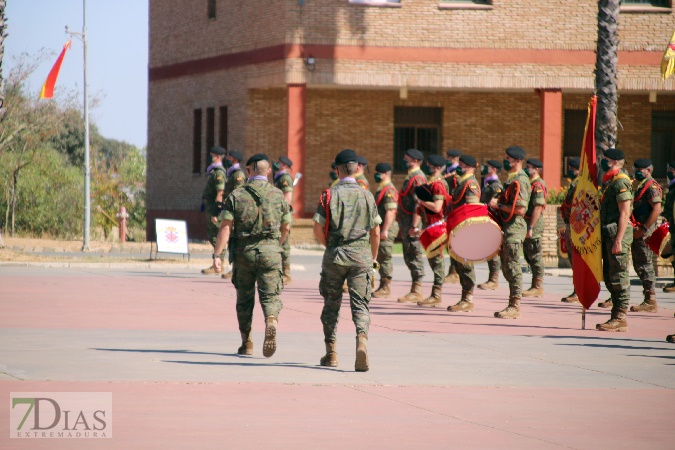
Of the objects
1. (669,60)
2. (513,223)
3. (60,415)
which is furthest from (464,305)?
(669,60)

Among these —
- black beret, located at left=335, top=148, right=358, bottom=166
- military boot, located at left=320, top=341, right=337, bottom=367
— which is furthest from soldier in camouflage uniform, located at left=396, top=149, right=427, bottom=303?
military boot, located at left=320, top=341, right=337, bottom=367

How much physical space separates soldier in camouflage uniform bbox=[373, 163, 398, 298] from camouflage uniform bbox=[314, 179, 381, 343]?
222 inches

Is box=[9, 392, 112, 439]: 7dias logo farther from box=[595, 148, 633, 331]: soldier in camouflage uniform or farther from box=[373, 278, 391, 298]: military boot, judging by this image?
box=[373, 278, 391, 298]: military boot

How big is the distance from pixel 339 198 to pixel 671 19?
27.2 m

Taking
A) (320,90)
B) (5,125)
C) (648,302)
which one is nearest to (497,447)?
(648,302)

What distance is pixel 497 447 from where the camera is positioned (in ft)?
27.6

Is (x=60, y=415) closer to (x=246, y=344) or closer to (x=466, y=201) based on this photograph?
(x=246, y=344)

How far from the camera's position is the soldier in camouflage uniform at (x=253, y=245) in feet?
41.8

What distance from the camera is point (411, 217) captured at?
1930 centimetres

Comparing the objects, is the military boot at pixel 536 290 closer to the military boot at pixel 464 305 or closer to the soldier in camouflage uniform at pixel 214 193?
the military boot at pixel 464 305

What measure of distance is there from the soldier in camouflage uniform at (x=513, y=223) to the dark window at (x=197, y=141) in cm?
2445

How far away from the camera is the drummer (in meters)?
17.8

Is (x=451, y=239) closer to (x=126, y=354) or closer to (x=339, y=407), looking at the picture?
(x=126, y=354)

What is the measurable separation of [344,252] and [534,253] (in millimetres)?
8999
